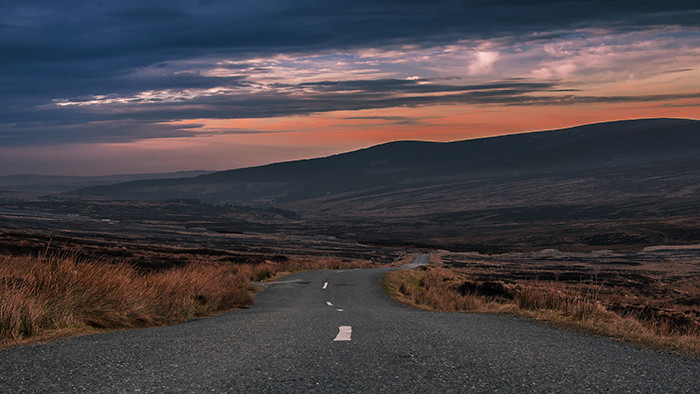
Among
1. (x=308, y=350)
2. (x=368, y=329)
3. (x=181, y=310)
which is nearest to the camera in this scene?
(x=308, y=350)

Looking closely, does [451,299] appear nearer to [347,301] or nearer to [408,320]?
[347,301]

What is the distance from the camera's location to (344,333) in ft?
33.8

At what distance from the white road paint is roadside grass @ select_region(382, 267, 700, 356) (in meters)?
4.52

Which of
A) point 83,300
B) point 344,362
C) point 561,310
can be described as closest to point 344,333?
point 344,362

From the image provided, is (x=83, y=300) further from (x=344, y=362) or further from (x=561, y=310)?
(x=561, y=310)

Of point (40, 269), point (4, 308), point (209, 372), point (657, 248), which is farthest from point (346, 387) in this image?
point (657, 248)

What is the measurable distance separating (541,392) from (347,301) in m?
16.6

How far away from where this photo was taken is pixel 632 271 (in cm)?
6669

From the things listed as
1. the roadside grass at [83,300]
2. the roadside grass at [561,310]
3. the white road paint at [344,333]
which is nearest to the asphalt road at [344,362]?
the white road paint at [344,333]

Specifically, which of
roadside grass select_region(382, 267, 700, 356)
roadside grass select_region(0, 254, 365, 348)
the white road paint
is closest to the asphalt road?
the white road paint

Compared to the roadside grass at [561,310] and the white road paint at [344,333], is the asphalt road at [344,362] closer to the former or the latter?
the white road paint at [344,333]

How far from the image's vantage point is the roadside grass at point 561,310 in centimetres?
1053

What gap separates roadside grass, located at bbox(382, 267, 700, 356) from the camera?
10.5 m

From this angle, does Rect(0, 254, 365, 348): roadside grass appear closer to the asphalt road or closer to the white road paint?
the asphalt road
